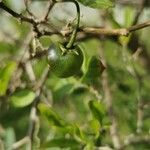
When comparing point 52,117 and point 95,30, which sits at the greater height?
point 95,30

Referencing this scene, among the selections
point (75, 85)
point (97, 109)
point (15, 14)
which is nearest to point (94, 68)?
point (97, 109)

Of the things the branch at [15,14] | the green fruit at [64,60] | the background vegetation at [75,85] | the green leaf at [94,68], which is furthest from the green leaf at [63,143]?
the branch at [15,14]

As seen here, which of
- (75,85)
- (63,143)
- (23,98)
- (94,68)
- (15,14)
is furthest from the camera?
(75,85)

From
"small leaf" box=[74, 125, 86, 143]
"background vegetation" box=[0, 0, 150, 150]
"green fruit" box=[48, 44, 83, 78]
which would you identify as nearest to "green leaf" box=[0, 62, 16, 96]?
"background vegetation" box=[0, 0, 150, 150]

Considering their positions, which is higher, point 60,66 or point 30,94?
point 60,66

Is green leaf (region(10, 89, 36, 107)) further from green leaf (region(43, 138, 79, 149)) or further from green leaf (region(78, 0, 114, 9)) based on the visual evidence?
green leaf (region(78, 0, 114, 9))

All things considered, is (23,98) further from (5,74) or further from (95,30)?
(95,30)

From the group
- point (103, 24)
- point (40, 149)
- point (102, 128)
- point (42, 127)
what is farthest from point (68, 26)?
point (42, 127)

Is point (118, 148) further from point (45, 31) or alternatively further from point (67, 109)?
point (67, 109)
